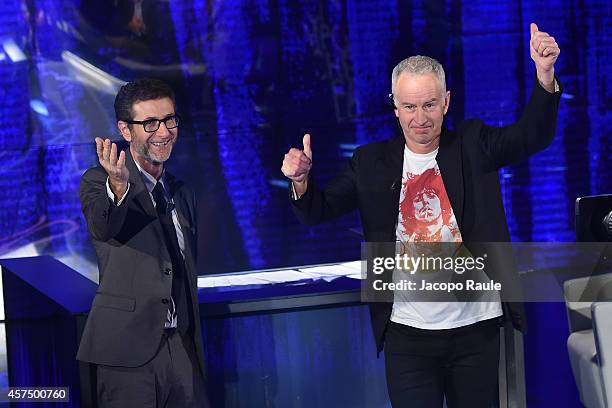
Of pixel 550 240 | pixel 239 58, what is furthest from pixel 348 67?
pixel 550 240

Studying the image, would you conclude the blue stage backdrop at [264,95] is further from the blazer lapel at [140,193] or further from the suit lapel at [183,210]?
the blazer lapel at [140,193]

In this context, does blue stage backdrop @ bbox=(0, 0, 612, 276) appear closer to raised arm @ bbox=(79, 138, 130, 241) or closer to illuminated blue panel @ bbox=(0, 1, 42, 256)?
illuminated blue panel @ bbox=(0, 1, 42, 256)

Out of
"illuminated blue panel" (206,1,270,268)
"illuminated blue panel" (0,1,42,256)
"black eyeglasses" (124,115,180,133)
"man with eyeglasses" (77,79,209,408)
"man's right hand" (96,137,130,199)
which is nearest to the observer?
"man's right hand" (96,137,130,199)

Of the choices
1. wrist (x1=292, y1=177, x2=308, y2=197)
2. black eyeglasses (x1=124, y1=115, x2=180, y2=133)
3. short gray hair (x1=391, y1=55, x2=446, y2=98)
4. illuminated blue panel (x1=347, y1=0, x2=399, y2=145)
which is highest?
illuminated blue panel (x1=347, y1=0, x2=399, y2=145)

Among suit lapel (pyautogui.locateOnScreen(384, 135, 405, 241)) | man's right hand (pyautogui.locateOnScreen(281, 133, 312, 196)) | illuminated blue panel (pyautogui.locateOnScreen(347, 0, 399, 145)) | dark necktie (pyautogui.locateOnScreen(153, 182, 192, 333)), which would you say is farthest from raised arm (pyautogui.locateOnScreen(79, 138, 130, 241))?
illuminated blue panel (pyautogui.locateOnScreen(347, 0, 399, 145))

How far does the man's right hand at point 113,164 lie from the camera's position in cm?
236

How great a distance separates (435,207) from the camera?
257 cm

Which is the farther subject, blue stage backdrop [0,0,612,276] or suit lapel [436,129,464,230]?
blue stage backdrop [0,0,612,276]

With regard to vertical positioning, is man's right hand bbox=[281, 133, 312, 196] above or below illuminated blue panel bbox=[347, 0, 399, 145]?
below

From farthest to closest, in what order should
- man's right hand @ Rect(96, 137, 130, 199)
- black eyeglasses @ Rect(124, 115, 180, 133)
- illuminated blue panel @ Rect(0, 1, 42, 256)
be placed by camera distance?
illuminated blue panel @ Rect(0, 1, 42, 256), black eyeglasses @ Rect(124, 115, 180, 133), man's right hand @ Rect(96, 137, 130, 199)

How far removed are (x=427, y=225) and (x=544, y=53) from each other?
22.6 inches

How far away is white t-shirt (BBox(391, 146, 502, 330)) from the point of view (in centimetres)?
252

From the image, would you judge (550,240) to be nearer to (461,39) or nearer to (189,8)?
(461,39)

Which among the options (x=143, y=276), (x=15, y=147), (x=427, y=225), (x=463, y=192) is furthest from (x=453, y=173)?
(x=15, y=147)
